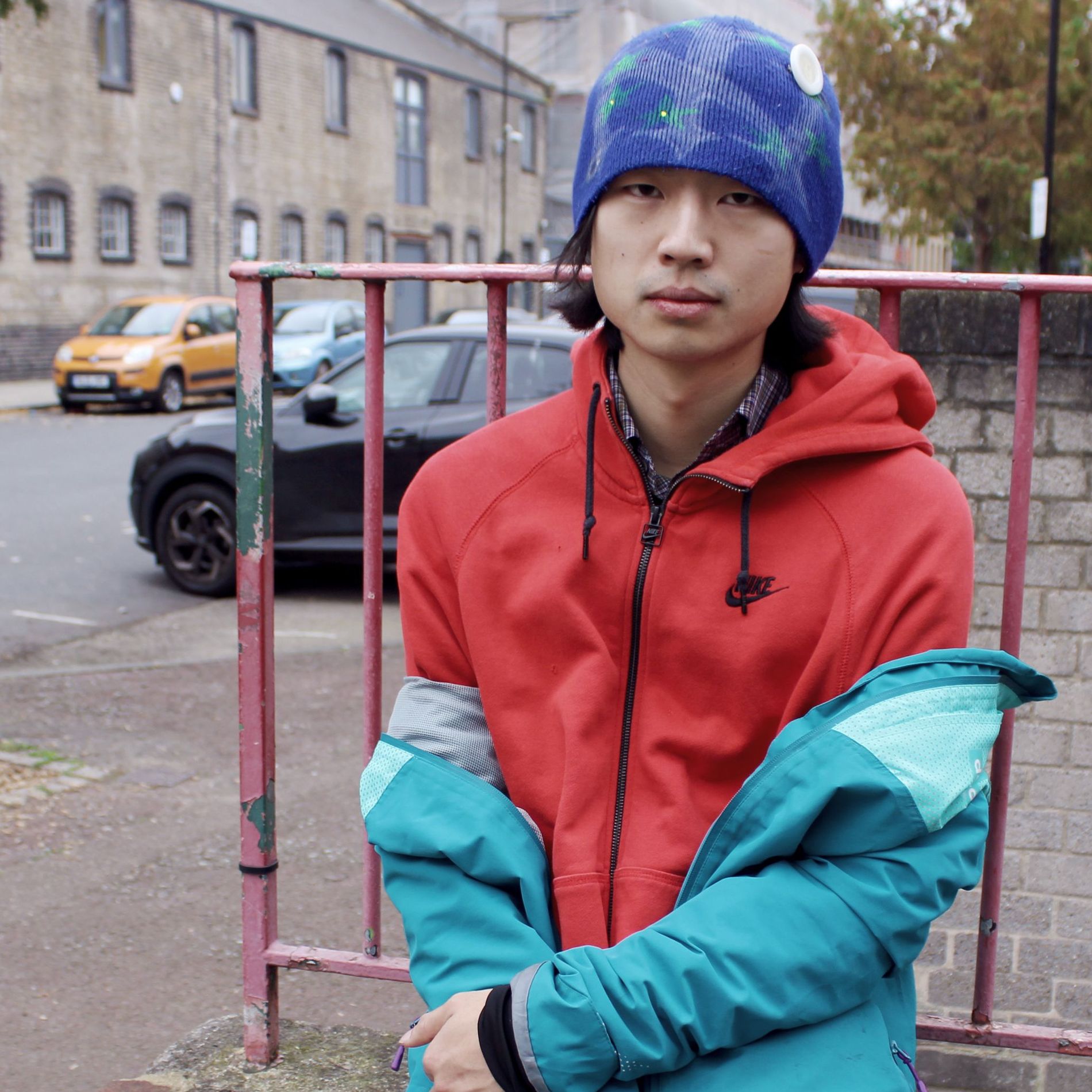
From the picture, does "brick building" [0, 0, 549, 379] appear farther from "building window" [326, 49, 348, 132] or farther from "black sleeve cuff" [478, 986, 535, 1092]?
"black sleeve cuff" [478, 986, 535, 1092]

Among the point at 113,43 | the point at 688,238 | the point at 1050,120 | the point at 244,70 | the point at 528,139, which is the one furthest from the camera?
the point at 528,139

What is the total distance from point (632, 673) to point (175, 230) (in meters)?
30.7

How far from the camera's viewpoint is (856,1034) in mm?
1673

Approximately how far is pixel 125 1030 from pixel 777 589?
2.48 metres

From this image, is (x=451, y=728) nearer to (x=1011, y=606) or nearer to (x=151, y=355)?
(x=1011, y=606)

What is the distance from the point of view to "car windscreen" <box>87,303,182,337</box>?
21938mm

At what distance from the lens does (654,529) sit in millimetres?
1807

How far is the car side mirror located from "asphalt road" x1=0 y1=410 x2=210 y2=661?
4.61ft

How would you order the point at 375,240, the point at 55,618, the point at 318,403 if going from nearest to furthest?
the point at 55,618 → the point at 318,403 → the point at 375,240

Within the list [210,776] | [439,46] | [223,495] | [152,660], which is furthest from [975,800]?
[439,46]

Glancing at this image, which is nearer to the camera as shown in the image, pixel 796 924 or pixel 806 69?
pixel 796 924

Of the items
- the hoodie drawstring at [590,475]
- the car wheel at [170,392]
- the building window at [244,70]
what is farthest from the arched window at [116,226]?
the hoodie drawstring at [590,475]

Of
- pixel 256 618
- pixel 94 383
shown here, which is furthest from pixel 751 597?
pixel 94 383

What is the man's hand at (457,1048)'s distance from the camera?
1626 millimetres
